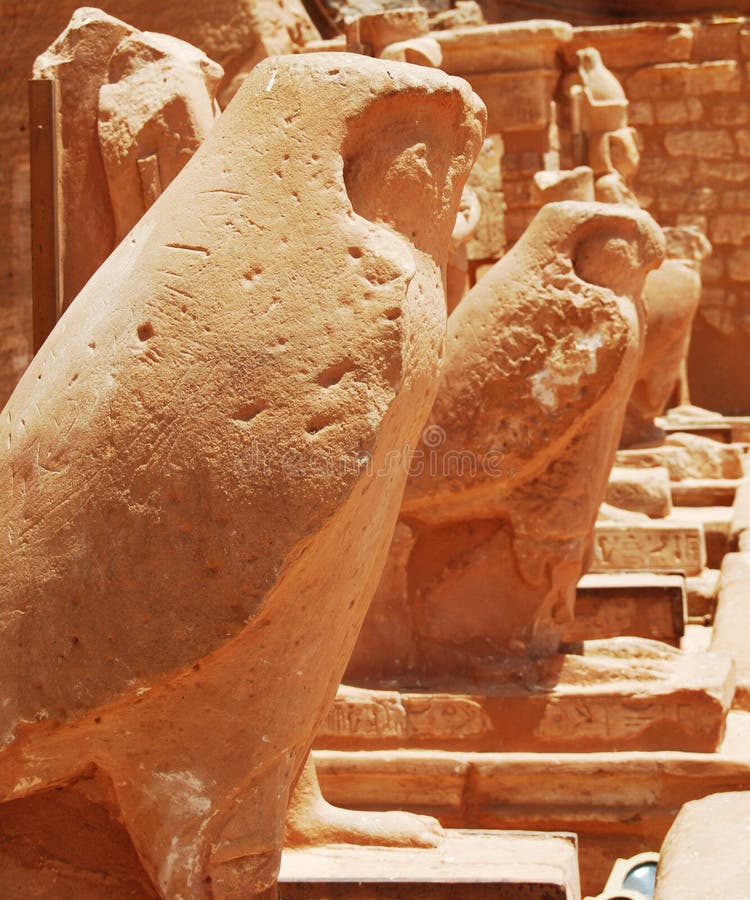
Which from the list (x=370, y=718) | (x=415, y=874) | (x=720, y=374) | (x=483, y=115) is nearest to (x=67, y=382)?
(x=483, y=115)

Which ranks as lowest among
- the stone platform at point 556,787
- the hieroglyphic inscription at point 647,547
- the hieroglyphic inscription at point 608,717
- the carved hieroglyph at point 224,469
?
the hieroglyphic inscription at point 647,547

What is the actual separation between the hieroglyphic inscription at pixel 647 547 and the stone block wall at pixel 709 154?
596 centimetres

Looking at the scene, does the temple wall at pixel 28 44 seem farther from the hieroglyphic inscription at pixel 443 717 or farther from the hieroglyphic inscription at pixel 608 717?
the hieroglyphic inscription at pixel 608 717

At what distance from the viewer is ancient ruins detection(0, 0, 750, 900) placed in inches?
80.4

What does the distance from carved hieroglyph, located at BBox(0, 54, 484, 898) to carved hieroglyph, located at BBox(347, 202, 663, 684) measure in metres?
1.83

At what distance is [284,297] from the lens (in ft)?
6.75

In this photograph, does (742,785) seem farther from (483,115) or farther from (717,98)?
(717,98)

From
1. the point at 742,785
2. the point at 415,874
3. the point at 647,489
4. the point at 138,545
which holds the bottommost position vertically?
the point at 647,489

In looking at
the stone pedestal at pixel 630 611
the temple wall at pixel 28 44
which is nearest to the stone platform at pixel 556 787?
the stone pedestal at pixel 630 611

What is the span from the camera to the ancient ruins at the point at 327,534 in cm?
204

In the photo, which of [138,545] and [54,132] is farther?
[54,132]

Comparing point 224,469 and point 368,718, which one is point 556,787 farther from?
point 224,469

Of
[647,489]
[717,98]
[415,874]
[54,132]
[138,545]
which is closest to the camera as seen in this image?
[138,545]

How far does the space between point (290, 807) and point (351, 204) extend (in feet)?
3.71
